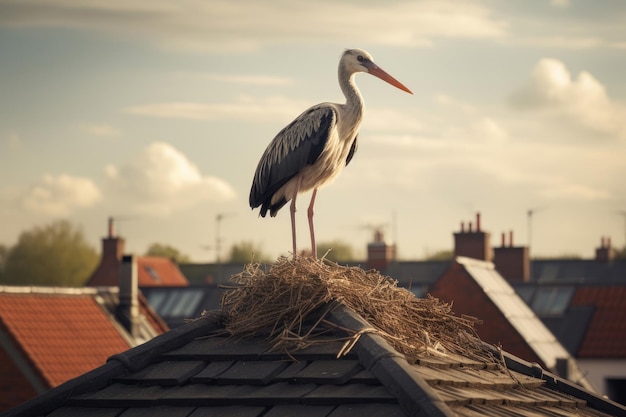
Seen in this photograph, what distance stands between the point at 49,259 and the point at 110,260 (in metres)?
41.0

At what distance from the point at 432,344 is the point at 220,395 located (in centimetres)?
186

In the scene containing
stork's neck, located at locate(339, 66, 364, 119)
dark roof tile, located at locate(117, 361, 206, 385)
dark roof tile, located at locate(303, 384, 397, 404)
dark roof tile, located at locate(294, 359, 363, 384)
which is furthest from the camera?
stork's neck, located at locate(339, 66, 364, 119)

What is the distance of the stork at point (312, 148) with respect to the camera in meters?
13.3

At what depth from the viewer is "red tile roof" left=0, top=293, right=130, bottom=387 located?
1329 inches

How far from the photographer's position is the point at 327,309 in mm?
10156

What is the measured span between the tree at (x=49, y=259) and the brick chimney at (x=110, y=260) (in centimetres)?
3726

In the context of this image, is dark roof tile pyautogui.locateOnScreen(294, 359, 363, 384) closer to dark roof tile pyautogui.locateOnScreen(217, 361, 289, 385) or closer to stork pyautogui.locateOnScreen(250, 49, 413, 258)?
dark roof tile pyautogui.locateOnScreen(217, 361, 289, 385)

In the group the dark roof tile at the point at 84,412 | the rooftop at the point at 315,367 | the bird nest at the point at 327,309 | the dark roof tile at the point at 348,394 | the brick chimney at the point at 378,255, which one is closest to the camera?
the dark roof tile at the point at 348,394

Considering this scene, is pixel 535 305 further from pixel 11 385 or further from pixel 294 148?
pixel 294 148

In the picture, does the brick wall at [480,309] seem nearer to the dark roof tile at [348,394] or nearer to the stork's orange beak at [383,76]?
the stork's orange beak at [383,76]

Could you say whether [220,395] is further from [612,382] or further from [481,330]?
[612,382]

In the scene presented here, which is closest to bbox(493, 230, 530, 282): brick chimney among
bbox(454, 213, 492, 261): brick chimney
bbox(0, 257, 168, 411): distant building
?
bbox(454, 213, 492, 261): brick chimney

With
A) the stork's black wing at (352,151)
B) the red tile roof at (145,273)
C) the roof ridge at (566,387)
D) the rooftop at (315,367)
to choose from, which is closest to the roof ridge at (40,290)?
the stork's black wing at (352,151)

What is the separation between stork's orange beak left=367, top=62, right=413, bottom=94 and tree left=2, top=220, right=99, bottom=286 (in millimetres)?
103707
